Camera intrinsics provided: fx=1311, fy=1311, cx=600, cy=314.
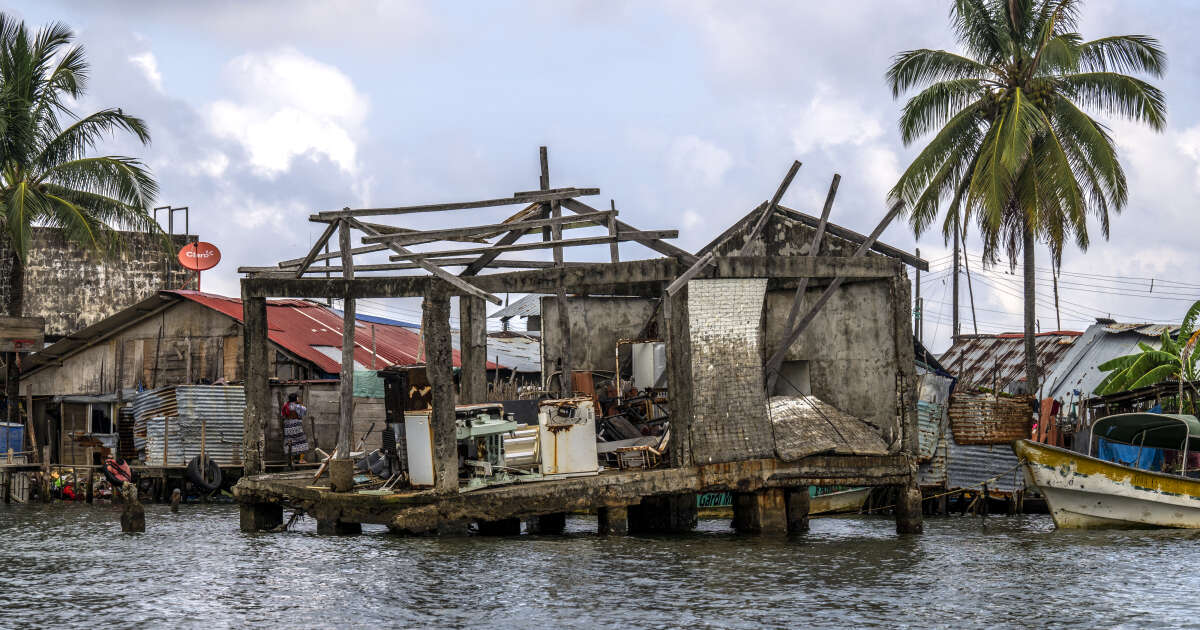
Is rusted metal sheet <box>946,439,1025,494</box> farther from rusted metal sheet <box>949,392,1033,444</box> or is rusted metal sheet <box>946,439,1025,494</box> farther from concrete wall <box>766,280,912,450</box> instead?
concrete wall <box>766,280,912,450</box>

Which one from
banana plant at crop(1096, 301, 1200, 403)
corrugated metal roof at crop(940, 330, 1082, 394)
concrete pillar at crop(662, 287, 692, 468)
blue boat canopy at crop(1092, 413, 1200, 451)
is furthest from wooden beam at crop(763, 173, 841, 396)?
corrugated metal roof at crop(940, 330, 1082, 394)

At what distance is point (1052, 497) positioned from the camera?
866 inches

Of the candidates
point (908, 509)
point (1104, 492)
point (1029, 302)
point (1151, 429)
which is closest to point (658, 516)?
point (908, 509)

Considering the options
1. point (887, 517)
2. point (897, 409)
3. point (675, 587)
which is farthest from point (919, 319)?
point (675, 587)

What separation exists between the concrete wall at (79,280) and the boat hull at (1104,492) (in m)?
28.8

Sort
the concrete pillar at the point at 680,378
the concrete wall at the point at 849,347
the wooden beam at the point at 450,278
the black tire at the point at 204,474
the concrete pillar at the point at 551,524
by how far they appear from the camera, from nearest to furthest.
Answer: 1. the wooden beam at the point at 450,278
2. the concrete pillar at the point at 680,378
3. the concrete pillar at the point at 551,524
4. the concrete wall at the point at 849,347
5. the black tire at the point at 204,474

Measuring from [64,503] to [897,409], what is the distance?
809 inches

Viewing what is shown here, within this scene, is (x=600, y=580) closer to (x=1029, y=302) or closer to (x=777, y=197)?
(x=777, y=197)

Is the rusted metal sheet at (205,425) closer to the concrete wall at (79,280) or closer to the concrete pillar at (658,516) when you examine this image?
the concrete wall at (79,280)

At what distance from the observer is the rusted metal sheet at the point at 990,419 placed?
2552 centimetres

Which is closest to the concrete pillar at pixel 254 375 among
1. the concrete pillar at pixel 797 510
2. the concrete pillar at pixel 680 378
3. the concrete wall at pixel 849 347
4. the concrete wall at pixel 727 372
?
the concrete pillar at pixel 680 378

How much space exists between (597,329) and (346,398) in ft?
23.3

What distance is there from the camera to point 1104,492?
70.5ft

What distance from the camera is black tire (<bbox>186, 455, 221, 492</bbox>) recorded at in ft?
100
